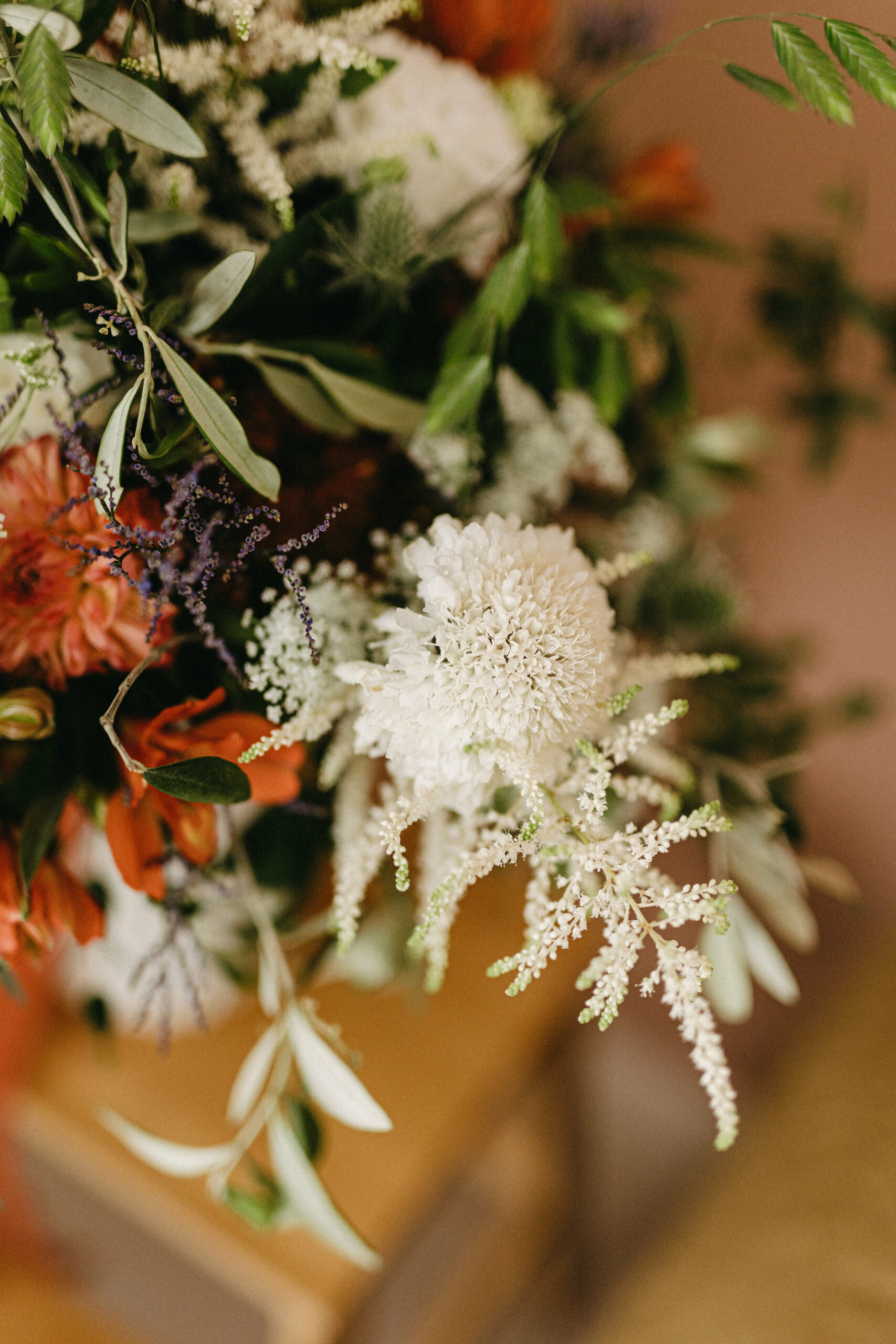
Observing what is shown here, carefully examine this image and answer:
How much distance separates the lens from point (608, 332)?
60 centimetres

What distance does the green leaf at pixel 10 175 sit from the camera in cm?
35

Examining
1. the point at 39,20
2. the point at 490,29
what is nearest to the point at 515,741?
the point at 39,20

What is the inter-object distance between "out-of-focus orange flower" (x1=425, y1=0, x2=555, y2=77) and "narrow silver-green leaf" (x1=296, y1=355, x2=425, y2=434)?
0.30 meters

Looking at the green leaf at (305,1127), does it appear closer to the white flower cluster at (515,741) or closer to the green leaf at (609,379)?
Result: the white flower cluster at (515,741)

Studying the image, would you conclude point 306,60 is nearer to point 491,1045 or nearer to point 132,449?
point 132,449

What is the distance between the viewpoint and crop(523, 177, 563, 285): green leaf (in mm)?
484

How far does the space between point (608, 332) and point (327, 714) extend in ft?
1.12

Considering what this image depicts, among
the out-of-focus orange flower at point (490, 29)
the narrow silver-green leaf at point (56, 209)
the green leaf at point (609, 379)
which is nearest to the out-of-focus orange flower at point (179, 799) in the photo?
the narrow silver-green leaf at point (56, 209)

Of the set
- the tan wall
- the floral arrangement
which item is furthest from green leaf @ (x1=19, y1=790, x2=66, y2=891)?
the tan wall

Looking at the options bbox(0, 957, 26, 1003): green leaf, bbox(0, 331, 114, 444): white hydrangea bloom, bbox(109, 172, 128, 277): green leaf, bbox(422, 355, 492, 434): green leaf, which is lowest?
bbox(0, 957, 26, 1003): green leaf

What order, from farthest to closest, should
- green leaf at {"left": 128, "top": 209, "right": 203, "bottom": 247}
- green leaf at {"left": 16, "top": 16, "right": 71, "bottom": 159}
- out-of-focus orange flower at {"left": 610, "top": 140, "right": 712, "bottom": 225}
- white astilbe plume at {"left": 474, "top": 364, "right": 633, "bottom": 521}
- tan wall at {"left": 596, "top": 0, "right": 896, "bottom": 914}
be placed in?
tan wall at {"left": 596, "top": 0, "right": 896, "bottom": 914}
out-of-focus orange flower at {"left": 610, "top": 140, "right": 712, "bottom": 225}
white astilbe plume at {"left": 474, "top": 364, "right": 633, "bottom": 521}
green leaf at {"left": 128, "top": 209, "right": 203, "bottom": 247}
green leaf at {"left": 16, "top": 16, "right": 71, "bottom": 159}

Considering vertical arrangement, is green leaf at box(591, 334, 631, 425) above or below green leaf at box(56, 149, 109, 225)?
below

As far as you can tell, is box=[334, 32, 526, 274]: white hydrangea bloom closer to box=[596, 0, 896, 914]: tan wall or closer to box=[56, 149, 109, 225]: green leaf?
box=[56, 149, 109, 225]: green leaf

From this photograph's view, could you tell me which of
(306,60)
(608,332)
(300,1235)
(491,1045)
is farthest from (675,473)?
(300,1235)
